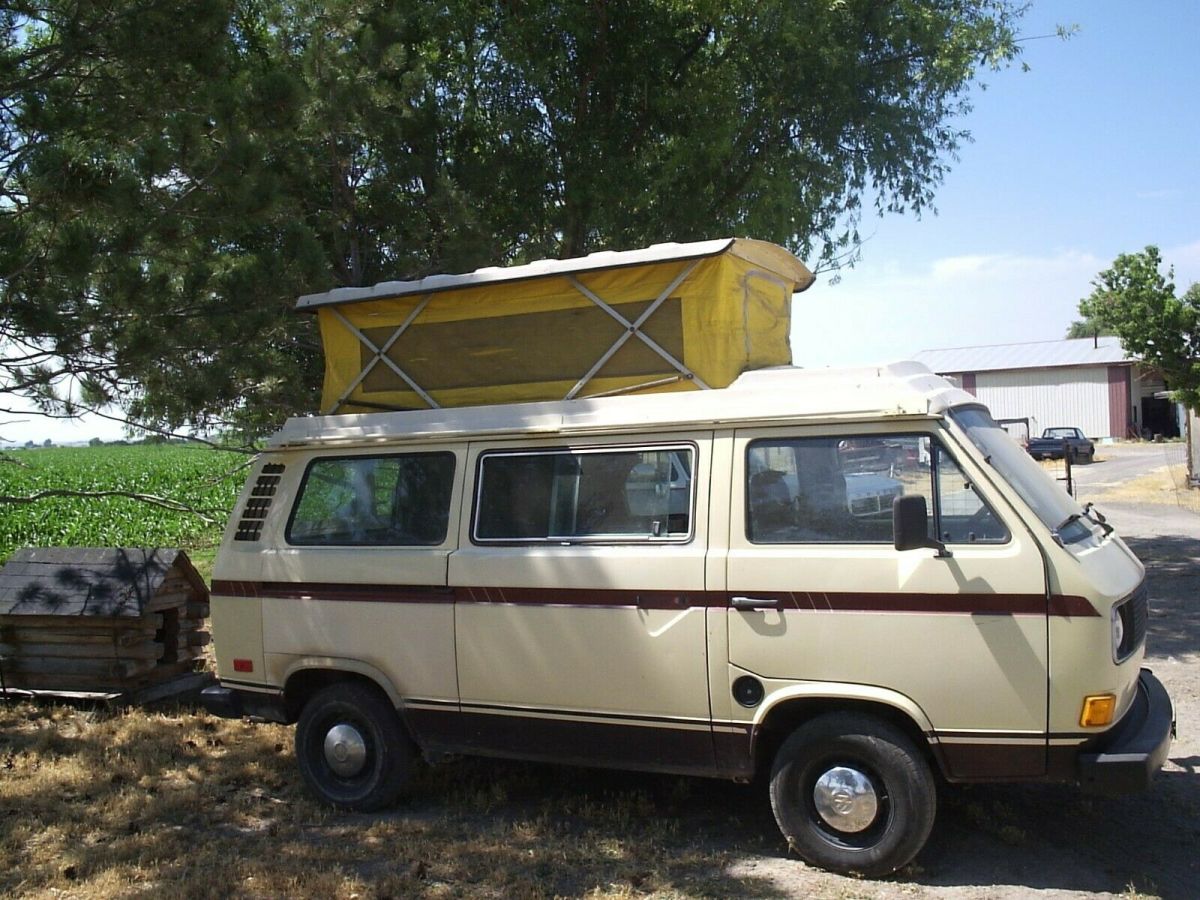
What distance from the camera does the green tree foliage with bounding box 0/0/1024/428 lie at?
7.31 m

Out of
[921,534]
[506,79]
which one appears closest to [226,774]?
[921,534]

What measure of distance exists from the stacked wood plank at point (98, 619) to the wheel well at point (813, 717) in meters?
5.21

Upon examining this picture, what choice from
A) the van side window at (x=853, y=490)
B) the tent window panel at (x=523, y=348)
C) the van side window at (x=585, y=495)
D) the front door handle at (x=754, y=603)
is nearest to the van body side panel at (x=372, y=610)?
the van side window at (x=585, y=495)

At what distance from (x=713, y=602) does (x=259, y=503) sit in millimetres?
2918

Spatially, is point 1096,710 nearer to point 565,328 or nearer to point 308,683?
point 565,328

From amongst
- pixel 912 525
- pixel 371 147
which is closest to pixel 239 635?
pixel 912 525

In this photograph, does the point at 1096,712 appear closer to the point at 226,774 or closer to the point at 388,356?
the point at 388,356

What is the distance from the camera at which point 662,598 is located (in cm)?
518

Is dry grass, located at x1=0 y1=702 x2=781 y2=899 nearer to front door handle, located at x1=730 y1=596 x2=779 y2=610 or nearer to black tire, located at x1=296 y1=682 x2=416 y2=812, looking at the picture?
black tire, located at x1=296 y1=682 x2=416 y2=812

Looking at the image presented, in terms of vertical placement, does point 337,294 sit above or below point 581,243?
below

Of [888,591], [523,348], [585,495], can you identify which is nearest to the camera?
[888,591]

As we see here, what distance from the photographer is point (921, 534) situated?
4609 millimetres

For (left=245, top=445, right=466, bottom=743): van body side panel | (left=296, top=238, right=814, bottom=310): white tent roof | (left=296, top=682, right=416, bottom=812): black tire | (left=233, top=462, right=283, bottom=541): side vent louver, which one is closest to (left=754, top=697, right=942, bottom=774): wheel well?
(left=245, top=445, right=466, bottom=743): van body side panel

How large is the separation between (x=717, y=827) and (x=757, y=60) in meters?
9.15
